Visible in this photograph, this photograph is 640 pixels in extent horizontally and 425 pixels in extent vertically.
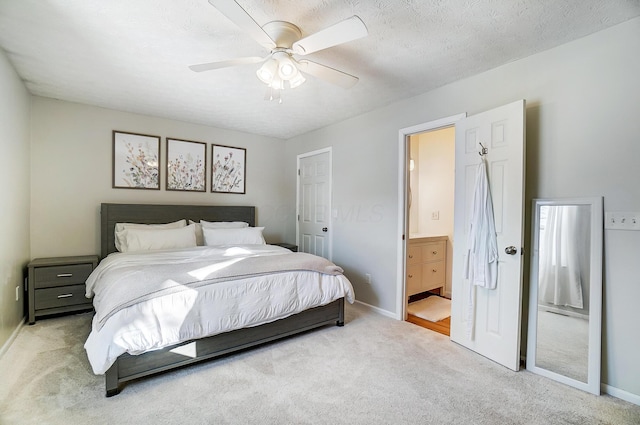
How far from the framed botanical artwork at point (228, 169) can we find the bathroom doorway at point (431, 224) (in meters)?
2.59

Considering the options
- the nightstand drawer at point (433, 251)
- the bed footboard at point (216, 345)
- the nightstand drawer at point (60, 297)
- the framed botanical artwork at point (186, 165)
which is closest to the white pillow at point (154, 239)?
the nightstand drawer at point (60, 297)

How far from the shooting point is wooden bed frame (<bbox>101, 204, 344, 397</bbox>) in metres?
1.96

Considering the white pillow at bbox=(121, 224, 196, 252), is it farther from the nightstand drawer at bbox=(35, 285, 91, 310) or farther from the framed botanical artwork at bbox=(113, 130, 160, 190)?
the framed botanical artwork at bbox=(113, 130, 160, 190)

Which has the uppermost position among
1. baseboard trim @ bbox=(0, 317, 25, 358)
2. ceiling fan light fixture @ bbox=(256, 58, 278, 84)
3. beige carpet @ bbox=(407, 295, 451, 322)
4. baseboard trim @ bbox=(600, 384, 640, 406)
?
ceiling fan light fixture @ bbox=(256, 58, 278, 84)

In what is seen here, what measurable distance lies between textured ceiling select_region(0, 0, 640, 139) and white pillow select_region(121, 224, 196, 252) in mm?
1505

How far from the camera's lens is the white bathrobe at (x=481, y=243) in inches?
93.7

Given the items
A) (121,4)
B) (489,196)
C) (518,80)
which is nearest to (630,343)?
(489,196)

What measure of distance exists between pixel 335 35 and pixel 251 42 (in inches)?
32.1

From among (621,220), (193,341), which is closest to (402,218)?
(621,220)

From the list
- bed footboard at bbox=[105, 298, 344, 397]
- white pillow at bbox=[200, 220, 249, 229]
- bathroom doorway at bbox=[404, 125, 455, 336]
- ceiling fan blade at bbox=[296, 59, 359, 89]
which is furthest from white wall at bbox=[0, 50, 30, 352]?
bathroom doorway at bbox=[404, 125, 455, 336]

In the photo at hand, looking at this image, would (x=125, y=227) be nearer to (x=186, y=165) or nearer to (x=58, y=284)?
(x=58, y=284)

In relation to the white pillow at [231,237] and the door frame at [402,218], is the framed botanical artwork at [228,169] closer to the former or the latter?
the white pillow at [231,237]

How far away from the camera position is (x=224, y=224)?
4.16m

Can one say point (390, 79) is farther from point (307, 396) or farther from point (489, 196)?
point (307, 396)
